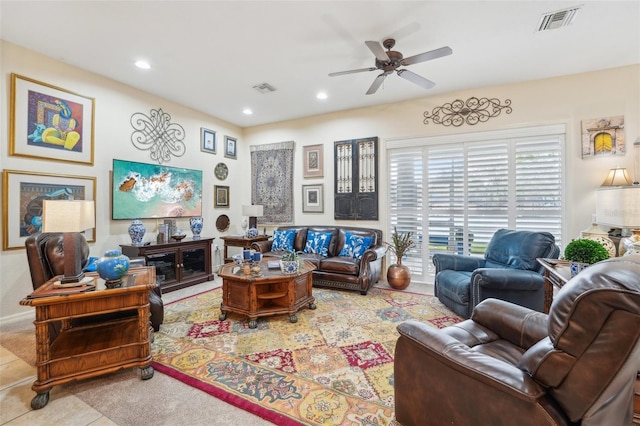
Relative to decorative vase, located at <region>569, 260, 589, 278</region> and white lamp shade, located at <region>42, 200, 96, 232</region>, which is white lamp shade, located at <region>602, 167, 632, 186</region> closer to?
decorative vase, located at <region>569, 260, 589, 278</region>

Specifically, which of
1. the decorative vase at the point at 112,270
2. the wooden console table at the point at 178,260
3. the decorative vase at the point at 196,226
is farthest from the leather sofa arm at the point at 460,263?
the decorative vase at the point at 196,226

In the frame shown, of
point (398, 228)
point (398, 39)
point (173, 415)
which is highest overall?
point (398, 39)

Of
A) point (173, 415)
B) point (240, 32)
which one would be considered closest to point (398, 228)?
point (240, 32)

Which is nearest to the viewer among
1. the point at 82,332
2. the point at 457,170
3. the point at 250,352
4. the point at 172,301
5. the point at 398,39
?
the point at 82,332

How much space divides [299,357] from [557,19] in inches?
152

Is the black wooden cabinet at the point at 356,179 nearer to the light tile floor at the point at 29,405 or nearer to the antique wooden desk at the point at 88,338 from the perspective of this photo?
the antique wooden desk at the point at 88,338

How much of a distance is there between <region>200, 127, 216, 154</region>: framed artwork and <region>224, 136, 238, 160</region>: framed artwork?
0.30m

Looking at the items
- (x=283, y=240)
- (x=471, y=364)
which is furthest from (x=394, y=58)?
(x=283, y=240)

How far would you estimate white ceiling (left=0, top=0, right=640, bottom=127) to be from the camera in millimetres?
2484

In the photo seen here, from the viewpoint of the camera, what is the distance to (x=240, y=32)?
2.82 m

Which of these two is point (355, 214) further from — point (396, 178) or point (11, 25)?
point (11, 25)

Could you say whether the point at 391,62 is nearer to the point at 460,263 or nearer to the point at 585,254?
the point at 585,254

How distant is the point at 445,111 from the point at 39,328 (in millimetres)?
5126

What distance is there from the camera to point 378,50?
2.61m
